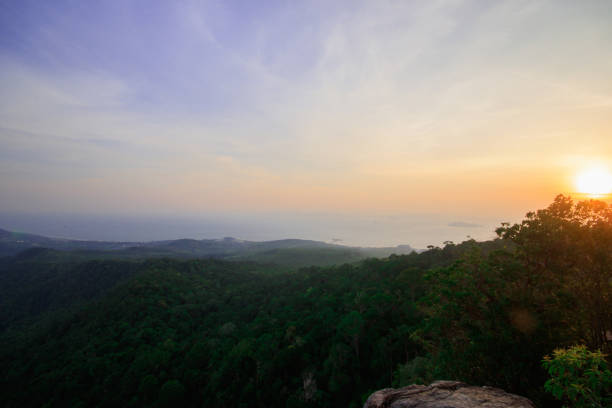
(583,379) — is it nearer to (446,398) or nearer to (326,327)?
(446,398)

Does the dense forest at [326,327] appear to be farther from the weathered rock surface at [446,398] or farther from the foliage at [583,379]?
the weathered rock surface at [446,398]

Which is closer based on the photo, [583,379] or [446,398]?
[583,379]

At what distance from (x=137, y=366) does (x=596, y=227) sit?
181ft

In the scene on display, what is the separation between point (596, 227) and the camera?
9.42 metres

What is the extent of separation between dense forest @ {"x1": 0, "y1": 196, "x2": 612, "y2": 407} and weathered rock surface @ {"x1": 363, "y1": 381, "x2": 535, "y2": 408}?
12.4ft

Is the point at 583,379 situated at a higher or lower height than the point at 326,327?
higher

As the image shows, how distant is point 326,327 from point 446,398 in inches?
1411

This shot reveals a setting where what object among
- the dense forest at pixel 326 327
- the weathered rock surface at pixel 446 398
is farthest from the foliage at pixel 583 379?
the dense forest at pixel 326 327

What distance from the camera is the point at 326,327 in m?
38.5

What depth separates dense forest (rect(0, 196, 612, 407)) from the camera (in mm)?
9453

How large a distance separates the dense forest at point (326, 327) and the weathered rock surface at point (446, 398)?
12.4 feet

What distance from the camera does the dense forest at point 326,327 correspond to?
945 cm

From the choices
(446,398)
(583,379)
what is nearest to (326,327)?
(446,398)

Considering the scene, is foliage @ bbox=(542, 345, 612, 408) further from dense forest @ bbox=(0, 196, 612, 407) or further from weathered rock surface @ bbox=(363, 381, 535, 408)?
dense forest @ bbox=(0, 196, 612, 407)
